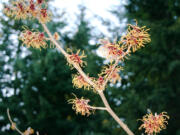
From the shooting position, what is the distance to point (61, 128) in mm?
5441

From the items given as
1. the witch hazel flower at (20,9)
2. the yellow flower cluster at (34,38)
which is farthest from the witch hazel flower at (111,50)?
the witch hazel flower at (20,9)

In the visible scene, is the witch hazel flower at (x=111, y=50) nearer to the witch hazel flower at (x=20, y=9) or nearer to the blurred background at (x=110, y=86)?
the witch hazel flower at (x=20, y=9)

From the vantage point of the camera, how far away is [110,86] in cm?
482

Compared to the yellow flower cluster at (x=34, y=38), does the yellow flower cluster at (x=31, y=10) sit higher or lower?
higher

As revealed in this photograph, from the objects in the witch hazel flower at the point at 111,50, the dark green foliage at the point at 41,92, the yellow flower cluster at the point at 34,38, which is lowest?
the witch hazel flower at the point at 111,50

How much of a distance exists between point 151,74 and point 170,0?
6.13 feet

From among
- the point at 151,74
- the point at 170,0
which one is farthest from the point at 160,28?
the point at 151,74

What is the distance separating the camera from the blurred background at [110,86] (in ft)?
16.0

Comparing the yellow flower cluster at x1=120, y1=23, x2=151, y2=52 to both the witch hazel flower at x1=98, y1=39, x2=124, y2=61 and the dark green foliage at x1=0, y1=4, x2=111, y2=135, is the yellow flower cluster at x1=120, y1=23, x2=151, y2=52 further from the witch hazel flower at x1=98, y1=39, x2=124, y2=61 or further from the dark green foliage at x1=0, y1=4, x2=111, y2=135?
the dark green foliage at x1=0, y1=4, x2=111, y2=135

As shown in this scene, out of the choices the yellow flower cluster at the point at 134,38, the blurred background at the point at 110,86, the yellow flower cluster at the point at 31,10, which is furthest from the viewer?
the blurred background at the point at 110,86

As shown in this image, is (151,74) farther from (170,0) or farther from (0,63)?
(0,63)

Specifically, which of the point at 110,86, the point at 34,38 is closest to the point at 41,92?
the point at 110,86

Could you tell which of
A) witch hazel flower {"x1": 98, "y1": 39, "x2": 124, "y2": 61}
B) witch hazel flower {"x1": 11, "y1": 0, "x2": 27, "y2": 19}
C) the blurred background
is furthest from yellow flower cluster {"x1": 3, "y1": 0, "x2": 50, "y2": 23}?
the blurred background

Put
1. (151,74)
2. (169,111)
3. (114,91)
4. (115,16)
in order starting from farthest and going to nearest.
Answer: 1. (115,16)
2. (151,74)
3. (169,111)
4. (114,91)
